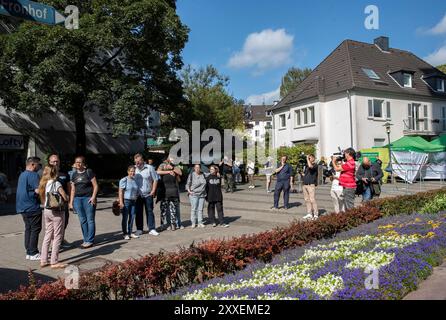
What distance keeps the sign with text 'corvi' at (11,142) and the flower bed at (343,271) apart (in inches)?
850

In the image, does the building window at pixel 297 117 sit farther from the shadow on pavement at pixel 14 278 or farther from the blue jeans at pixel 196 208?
the shadow on pavement at pixel 14 278

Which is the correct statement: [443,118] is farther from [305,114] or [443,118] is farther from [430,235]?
[430,235]

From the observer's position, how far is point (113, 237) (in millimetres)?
9633

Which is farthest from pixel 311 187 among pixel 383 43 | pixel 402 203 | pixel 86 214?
pixel 383 43

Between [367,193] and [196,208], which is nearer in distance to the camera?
[196,208]

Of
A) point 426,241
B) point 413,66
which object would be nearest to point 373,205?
point 426,241

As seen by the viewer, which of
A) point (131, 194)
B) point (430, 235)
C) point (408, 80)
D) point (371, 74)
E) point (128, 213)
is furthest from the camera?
point (408, 80)

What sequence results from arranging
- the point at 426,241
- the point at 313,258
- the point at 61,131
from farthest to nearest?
the point at 61,131
the point at 426,241
the point at 313,258

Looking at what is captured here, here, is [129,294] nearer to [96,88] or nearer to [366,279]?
[366,279]

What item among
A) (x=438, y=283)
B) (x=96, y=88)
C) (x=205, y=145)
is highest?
(x=96, y=88)

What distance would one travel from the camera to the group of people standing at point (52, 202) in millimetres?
6984

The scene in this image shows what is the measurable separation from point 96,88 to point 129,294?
16.3 meters

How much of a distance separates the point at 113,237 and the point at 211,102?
27.5 meters

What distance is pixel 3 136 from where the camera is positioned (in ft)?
76.3
